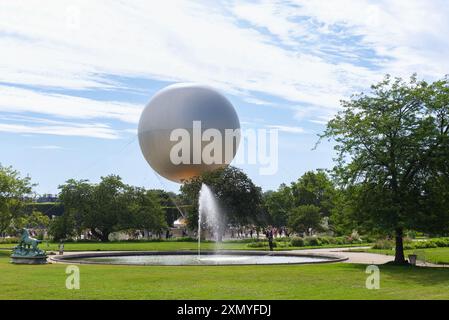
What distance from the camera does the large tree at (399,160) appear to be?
990 inches

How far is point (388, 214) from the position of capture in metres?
25.2

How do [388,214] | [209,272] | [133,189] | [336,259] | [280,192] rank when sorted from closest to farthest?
[209,272]
[388,214]
[336,259]
[133,189]
[280,192]

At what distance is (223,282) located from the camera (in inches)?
732

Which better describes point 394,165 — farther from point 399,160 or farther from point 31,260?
point 31,260

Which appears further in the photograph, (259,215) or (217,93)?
(217,93)

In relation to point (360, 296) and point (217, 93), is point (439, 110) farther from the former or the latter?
point (217, 93)

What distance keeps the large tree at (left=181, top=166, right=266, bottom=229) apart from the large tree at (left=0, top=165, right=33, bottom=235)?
16.2 m

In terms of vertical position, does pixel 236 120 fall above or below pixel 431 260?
above

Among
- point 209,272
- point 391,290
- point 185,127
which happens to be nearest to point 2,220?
point 185,127

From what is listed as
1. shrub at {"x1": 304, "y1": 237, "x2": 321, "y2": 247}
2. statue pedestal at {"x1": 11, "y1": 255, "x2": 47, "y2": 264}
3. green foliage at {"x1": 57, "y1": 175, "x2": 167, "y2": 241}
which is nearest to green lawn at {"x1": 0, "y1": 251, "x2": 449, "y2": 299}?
statue pedestal at {"x1": 11, "y1": 255, "x2": 47, "y2": 264}

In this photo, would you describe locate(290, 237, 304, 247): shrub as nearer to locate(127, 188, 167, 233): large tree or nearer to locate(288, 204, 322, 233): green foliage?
locate(127, 188, 167, 233): large tree

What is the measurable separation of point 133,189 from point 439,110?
1743 inches

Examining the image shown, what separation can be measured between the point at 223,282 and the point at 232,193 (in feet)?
115

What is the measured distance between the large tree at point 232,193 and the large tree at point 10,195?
1617cm
